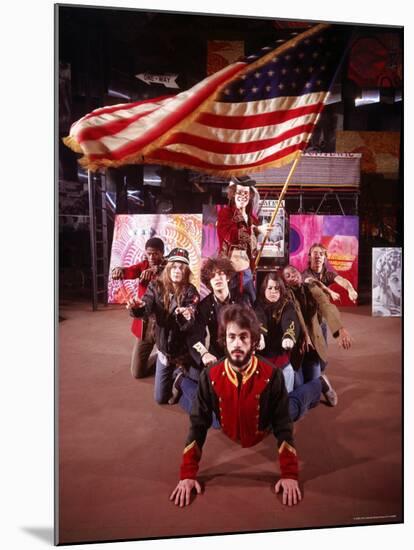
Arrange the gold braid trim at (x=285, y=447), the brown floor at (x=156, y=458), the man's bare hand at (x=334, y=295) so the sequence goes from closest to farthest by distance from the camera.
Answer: the brown floor at (x=156, y=458) < the gold braid trim at (x=285, y=447) < the man's bare hand at (x=334, y=295)

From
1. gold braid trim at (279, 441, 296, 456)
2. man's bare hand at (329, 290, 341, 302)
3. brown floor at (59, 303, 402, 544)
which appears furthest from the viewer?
man's bare hand at (329, 290, 341, 302)

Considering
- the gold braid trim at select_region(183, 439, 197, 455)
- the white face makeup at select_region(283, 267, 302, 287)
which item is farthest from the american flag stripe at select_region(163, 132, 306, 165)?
the gold braid trim at select_region(183, 439, 197, 455)

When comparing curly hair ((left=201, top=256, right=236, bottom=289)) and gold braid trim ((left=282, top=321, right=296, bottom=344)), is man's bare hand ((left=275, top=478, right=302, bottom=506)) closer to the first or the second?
gold braid trim ((left=282, top=321, right=296, bottom=344))

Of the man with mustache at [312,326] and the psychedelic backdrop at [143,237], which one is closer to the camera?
the psychedelic backdrop at [143,237]

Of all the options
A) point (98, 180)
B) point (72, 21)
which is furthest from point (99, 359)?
point (72, 21)

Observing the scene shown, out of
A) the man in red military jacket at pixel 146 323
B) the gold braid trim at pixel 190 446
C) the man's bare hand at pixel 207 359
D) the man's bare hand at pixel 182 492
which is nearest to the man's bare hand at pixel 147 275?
the man in red military jacket at pixel 146 323

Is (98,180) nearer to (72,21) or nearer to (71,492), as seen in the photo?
(72,21)

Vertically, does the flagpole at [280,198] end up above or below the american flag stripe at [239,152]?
below

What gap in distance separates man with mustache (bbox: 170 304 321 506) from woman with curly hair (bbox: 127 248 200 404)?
14cm

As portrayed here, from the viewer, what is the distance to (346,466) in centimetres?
344

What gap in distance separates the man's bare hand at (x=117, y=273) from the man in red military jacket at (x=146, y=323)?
67 mm

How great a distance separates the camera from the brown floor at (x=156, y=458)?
3.24 meters

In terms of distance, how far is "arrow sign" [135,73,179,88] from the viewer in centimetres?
325

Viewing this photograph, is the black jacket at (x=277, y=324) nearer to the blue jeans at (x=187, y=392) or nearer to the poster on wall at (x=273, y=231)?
the poster on wall at (x=273, y=231)
